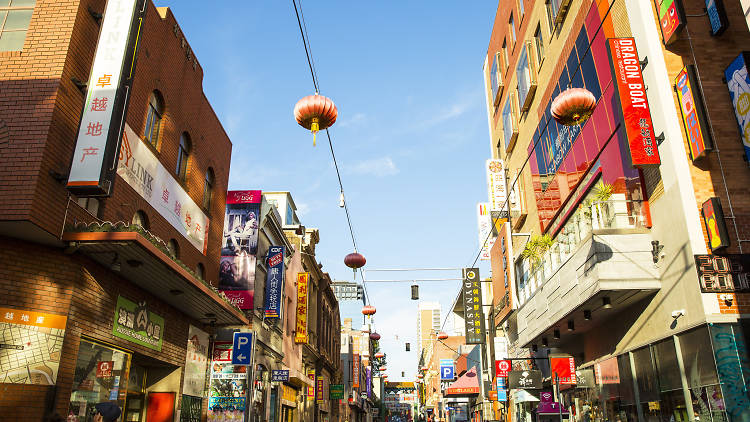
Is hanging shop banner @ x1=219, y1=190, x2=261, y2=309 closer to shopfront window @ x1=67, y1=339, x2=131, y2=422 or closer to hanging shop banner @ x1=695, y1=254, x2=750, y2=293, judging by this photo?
shopfront window @ x1=67, y1=339, x2=131, y2=422

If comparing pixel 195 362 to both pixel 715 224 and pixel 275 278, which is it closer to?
pixel 275 278

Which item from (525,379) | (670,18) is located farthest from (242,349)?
(670,18)

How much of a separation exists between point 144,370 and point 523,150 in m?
20.9

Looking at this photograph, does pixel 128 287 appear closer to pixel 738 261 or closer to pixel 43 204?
pixel 43 204

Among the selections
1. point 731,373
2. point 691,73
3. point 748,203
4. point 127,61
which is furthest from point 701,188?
point 127,61

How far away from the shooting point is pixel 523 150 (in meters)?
27.8

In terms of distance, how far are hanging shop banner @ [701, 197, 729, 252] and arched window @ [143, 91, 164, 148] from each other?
1320 cm

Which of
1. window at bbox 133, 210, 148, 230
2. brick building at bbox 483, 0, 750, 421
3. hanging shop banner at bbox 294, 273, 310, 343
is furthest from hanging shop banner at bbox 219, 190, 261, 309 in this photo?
brick building at bbox 483, 0, 750, 421

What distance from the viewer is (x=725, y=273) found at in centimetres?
1088

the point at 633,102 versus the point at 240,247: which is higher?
the point at 633,102

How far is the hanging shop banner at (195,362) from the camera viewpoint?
50.7 feet

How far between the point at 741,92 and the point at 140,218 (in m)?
14.2

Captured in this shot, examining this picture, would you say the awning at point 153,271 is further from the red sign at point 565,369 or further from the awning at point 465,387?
the awning at point 465,387

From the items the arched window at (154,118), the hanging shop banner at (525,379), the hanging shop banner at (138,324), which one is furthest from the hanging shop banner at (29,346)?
the hanging shop banner at (525,379)
